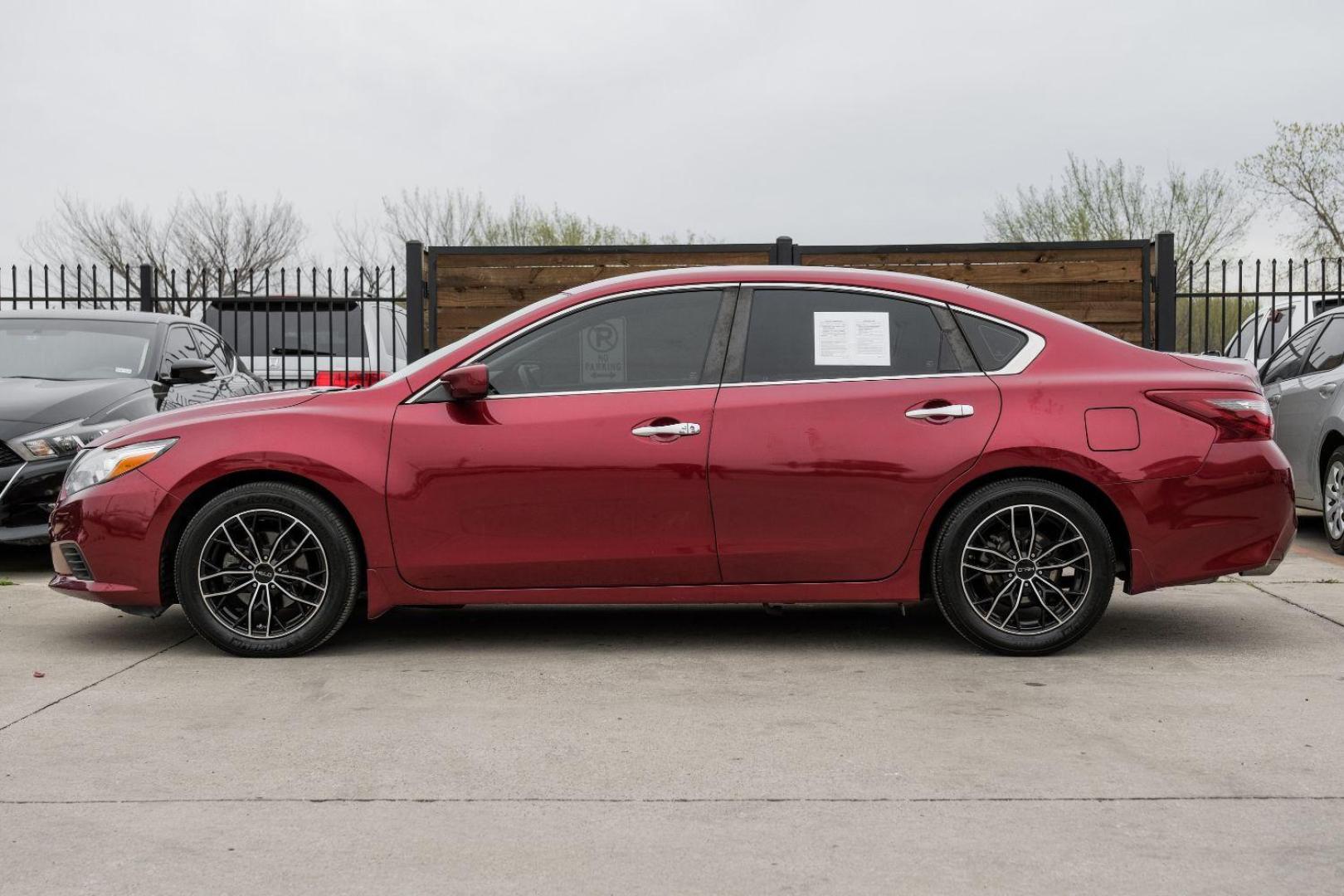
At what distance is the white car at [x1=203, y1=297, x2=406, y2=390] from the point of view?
13312 mm

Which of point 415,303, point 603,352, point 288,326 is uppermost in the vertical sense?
point 415,303

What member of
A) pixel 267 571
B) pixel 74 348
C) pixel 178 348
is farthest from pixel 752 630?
pixel 74 348

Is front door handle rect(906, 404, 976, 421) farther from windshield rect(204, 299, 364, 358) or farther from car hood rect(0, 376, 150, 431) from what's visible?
windshield rect(204, 299, 364, 358)

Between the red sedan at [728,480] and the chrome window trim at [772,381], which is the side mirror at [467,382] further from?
the chrome window trim at [772,381]

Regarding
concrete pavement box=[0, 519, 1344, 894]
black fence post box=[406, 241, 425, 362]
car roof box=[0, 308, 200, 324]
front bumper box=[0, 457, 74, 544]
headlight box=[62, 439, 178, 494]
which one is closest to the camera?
concrete pavement box=[0, 519, 1344, 894]

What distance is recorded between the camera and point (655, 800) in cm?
387

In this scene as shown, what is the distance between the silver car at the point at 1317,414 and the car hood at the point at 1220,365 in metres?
3.20

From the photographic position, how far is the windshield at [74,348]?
9.38 m

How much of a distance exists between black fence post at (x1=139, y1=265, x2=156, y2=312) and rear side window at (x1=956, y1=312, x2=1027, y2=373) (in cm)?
1022

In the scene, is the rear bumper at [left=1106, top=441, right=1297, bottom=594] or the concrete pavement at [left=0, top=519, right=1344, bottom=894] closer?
the concrete pavement at [left=0, top=519, right=1344, bottom=894]

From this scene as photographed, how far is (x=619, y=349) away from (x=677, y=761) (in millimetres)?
2090

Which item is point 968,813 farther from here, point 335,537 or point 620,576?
point 335,537

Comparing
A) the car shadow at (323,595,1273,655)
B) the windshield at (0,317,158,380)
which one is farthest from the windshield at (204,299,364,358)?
the car shadow at (323,595,1273,655)

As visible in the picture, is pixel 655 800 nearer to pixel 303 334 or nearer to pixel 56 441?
pixel 56 441
